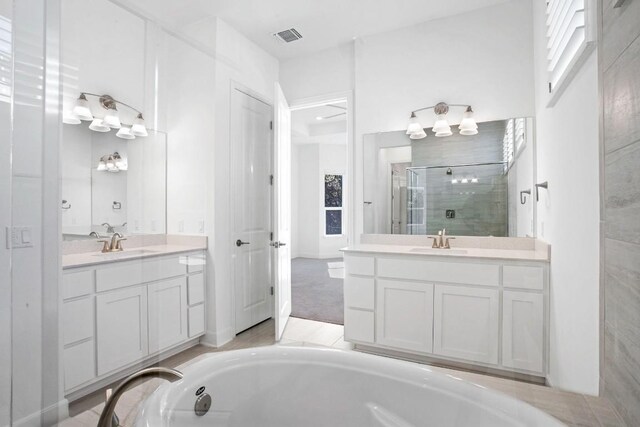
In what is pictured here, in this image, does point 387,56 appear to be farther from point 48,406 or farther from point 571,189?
point 48,406

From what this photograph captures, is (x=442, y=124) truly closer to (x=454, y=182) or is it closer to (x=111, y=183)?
(x=454, y=182)

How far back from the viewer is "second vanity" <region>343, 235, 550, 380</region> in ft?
5.73

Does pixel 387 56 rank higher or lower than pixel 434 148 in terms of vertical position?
higher

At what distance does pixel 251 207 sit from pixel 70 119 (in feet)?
4.12

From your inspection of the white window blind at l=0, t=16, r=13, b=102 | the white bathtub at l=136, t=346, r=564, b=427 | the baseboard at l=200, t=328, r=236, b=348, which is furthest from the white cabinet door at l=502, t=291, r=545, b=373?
the white window blind at l=0, t=16, r=13, b=102

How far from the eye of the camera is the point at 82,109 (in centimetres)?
130

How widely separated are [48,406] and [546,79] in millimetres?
2878

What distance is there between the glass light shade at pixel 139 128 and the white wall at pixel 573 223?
1.93 metres

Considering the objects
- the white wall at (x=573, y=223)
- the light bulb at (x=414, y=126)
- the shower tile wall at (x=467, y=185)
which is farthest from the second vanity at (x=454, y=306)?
the light bulb at (x=414, y=126)

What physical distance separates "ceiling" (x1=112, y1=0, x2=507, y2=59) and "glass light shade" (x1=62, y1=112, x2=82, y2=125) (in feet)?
2.35

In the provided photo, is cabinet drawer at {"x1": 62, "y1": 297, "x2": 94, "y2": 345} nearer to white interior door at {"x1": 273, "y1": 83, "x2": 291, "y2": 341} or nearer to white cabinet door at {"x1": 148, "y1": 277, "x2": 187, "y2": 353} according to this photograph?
white cabinet door at {"x1": 148, "y1": 277, "x2": 187, "y2": 353}

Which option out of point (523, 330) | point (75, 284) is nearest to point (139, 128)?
point (75, 284)

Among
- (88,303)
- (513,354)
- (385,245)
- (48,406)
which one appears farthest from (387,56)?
(48,406)

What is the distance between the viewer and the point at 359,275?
2.13m
